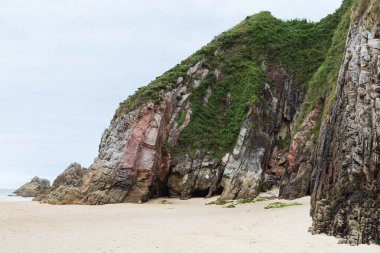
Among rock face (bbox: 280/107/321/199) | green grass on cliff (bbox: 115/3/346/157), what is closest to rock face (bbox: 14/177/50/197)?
green grass on cliff (bbox: 115/3/346/157)

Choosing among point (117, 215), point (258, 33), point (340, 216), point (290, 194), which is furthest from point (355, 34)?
point (258, 33)

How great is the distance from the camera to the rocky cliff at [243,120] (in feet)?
60.5

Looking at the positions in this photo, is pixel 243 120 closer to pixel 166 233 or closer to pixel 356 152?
pixel 166 233

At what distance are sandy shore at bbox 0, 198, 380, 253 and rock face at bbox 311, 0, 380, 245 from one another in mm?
770

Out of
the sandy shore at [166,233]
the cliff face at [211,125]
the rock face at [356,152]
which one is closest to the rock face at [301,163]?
the sandy shore at [166,233]

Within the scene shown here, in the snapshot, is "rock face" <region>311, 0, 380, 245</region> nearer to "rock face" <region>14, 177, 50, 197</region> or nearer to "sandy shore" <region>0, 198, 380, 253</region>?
"sandy shore" <region>0, 198, 380, 253</region>

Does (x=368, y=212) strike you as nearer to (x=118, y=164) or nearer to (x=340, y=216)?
(x=340, y=216)

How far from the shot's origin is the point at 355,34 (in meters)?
19.0

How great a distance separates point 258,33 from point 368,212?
39.2 metres

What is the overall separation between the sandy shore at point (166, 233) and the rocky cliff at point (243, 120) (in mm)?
2317

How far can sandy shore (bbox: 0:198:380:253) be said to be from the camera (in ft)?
45.1

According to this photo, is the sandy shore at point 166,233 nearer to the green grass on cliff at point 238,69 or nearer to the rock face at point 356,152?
the rock face at point 356,152

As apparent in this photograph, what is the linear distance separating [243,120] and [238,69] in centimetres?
846

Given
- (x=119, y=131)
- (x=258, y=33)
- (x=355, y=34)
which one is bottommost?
(x=119, y=131)
